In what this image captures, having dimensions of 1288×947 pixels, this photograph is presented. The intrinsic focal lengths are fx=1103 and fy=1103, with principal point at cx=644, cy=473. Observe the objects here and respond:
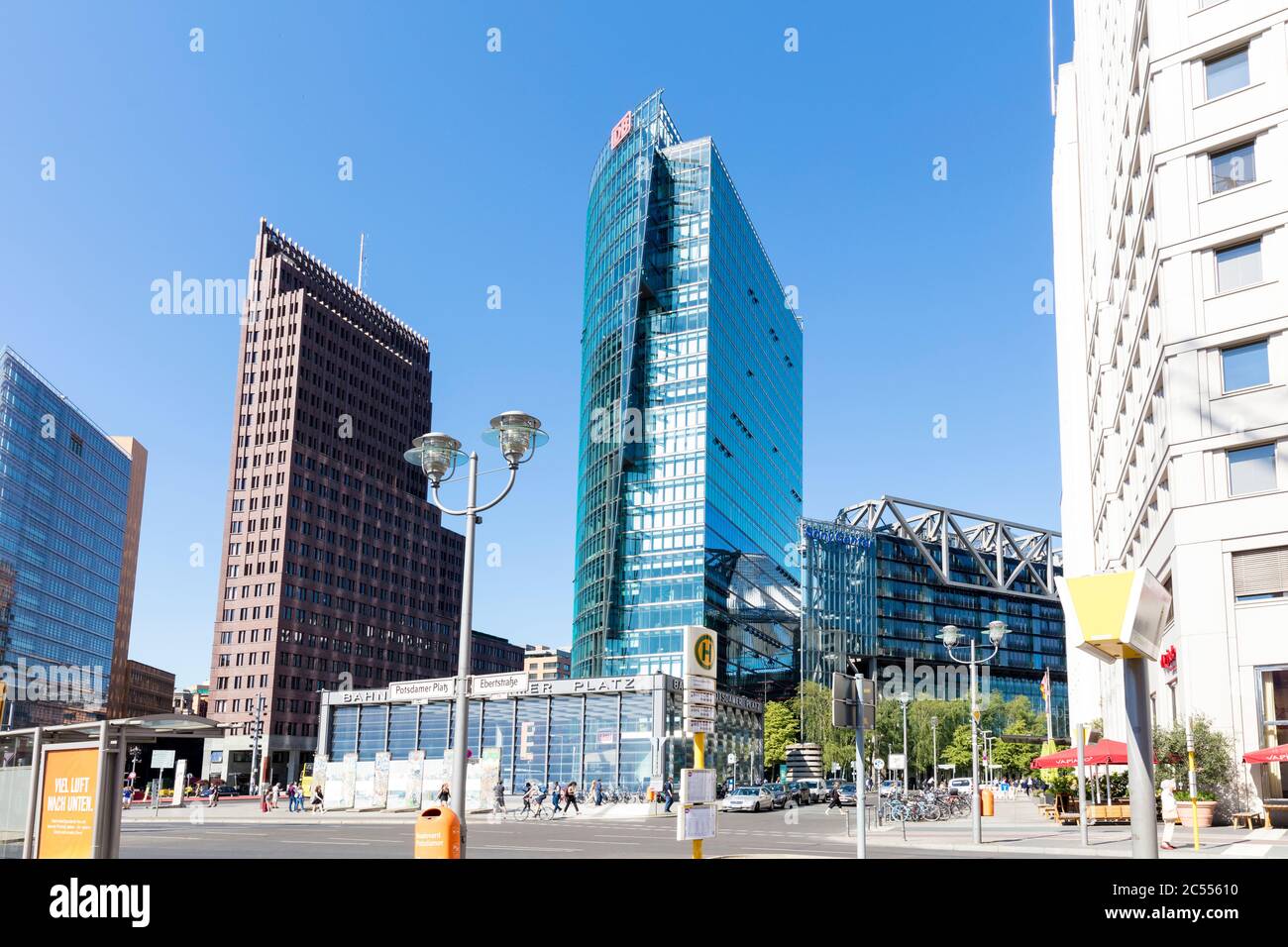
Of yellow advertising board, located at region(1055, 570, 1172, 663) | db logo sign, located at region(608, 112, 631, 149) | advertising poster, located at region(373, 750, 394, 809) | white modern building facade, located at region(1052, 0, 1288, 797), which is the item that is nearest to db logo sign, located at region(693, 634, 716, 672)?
yellow advertising board, located at region(1055, 570, 1172, 663)

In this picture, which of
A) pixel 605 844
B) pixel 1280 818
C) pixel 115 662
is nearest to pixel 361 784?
pixel 605 844

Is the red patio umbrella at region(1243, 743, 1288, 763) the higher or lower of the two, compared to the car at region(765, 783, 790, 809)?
higher

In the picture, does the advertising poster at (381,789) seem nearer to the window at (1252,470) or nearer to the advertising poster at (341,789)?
the advertising poster at (341,789)

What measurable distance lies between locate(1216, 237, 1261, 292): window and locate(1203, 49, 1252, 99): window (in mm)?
5530

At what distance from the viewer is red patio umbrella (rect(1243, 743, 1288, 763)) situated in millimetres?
31625

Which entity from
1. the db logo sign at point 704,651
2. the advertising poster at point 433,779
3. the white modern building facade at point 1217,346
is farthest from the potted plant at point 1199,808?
the advertising poster at point 433,779

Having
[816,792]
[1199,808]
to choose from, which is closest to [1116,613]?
[1199,808]

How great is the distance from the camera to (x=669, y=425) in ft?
370

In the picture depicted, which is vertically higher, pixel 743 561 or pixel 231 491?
pixel 231 491

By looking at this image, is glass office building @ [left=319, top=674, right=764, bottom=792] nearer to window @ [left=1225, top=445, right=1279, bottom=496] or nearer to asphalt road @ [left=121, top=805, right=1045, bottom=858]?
asphalt road @ [left=121, top=805, right=1045, bottom=858]

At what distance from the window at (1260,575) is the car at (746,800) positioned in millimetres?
33134
